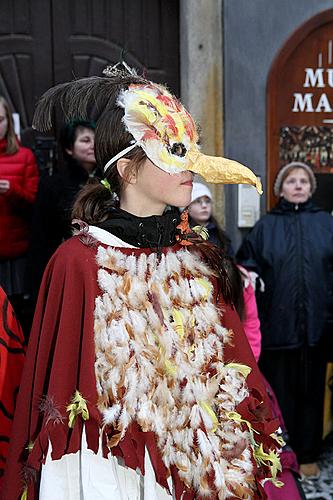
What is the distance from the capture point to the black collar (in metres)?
1.95

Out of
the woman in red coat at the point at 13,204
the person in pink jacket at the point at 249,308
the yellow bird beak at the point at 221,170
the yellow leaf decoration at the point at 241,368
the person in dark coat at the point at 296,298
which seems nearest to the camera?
the yellow bird beak at the point at 221,170

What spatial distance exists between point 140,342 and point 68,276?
0.87 ft

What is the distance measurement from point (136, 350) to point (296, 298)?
2.34 m

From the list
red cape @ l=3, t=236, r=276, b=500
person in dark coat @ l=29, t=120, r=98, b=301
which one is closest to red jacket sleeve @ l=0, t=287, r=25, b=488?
red cape @ l=3, t=236, r=276, b=500

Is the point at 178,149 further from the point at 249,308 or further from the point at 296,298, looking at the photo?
the point at 296,298

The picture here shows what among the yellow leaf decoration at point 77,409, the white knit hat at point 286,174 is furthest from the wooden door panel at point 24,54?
the yellow leaf decoration at point 77,409

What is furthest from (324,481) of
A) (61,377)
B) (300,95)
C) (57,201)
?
(61,377)

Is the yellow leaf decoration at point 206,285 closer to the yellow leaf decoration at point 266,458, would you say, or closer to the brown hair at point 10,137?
the yellow leaf decoration at point 266,458

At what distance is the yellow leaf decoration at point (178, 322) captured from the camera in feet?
6.31

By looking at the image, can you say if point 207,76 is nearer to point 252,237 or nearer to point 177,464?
point 252,237

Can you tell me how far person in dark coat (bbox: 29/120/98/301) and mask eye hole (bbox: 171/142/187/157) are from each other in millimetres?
1778

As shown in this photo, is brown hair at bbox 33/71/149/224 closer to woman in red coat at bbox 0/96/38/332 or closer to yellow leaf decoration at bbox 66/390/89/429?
yellow leaf decoration at bbox 66/390/89/429

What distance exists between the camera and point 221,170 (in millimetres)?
1917

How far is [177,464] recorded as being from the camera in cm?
186
